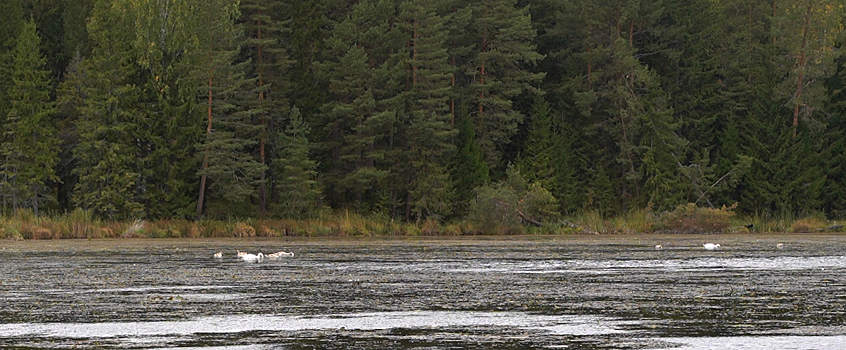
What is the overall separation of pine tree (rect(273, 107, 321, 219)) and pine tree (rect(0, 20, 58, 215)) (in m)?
12.7

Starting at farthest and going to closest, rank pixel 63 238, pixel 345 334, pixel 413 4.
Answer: pixel 413 4
pixel 63 238
pixel 345 334

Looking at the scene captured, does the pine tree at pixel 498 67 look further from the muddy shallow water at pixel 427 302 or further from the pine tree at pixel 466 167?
the muddy shallow water at pixel 427 302

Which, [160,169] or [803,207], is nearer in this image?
[160,169]

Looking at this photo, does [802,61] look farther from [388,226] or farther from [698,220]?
[388,226]

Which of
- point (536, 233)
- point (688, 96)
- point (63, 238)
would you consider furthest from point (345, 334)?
point (688, 96)

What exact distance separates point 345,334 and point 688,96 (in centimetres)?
6919

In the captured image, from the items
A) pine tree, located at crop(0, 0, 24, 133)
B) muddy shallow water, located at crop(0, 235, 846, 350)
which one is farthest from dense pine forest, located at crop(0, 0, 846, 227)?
muddy shallow water, located at crop(0, 235, 846, 350)

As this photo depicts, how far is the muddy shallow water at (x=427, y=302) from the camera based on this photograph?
15.7 metres

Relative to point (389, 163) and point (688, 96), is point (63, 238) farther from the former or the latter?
point (688, 96)

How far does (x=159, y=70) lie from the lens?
2621 inches

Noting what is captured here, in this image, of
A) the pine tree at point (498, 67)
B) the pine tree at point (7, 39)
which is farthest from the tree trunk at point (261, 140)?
the pine tree at point (7, 39)

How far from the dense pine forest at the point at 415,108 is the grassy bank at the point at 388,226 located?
66.4 inches

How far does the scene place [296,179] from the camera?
66812mm

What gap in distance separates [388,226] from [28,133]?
20661mm
